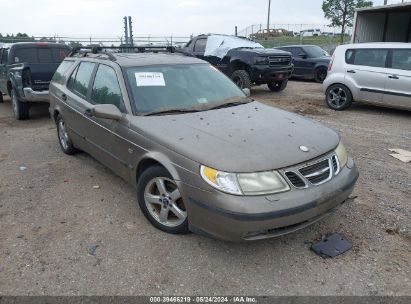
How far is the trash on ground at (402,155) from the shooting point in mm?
5430

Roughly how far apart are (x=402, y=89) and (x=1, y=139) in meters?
8.07

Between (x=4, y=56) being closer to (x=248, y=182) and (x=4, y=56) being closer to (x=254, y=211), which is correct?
(x=248, y=182)

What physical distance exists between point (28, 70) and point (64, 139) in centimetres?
323

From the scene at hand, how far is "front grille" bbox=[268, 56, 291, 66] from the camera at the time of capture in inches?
424

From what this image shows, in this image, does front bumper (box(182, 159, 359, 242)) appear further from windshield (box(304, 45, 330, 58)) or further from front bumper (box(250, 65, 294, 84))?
windshield (box(304, 45, 330, 58))

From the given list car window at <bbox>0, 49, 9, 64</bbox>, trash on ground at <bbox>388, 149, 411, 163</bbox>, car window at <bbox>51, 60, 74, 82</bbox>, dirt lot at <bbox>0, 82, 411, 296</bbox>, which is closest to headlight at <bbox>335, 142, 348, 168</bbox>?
dirt lot at <bbox>0, 82, 411, 296</bbox>

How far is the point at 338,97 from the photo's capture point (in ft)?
29.8

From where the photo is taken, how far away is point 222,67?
11.2 metres

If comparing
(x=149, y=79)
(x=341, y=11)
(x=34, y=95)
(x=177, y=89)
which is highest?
(x=341, y=11)

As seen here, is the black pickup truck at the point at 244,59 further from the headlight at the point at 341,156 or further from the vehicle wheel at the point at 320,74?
the headlight at the point at 341,156

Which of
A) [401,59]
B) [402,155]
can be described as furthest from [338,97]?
[402,155]

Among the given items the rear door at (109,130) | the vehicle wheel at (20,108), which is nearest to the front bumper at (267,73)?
the vehicle wheel at (20,108)

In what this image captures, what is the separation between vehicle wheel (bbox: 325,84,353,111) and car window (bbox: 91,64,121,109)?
6399mm

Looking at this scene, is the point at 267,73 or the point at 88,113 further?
the point at 267,73
